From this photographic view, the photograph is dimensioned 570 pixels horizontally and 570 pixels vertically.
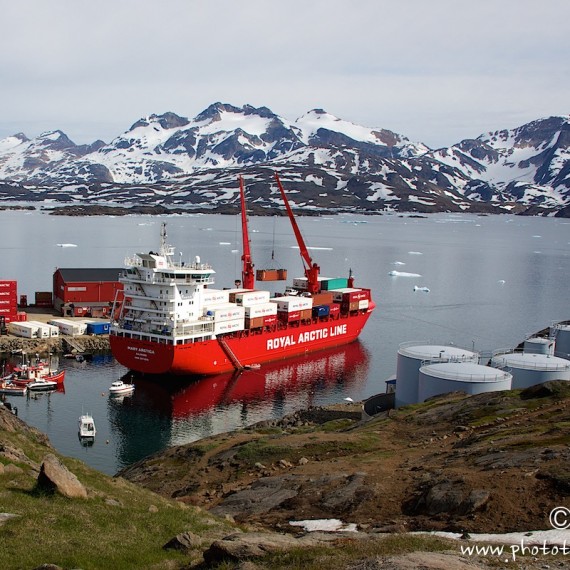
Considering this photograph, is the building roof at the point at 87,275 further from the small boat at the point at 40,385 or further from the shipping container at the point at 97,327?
the small boat at the point at 40,385

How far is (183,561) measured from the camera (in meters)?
10.6

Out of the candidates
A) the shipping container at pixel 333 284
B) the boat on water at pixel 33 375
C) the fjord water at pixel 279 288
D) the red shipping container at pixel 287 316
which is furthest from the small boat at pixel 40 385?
the shipping container at pixel 333 284

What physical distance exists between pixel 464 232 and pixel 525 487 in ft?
625

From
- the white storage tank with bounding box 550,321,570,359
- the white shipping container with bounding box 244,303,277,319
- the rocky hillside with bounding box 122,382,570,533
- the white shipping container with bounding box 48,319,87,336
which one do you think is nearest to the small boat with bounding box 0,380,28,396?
the white shipping container with bounding box 48,319,87,336

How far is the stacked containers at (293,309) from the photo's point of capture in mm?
56344

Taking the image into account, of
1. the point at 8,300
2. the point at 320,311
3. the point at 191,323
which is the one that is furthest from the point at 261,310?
the point at 8,300

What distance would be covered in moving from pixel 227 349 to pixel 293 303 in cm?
938

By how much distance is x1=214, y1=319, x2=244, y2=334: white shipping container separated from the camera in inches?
1921

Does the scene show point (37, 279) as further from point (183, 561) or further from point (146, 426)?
point (183, 561)

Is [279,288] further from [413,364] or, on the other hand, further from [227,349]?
[413,364]

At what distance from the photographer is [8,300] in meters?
55.1

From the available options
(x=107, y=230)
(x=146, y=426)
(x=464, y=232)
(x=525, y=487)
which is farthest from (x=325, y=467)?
(x=464, y=232)

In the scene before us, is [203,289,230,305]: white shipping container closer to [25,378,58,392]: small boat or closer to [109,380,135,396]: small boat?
[109,380,135,396]: small boat

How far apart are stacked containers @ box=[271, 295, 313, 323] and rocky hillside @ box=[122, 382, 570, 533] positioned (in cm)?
2563
